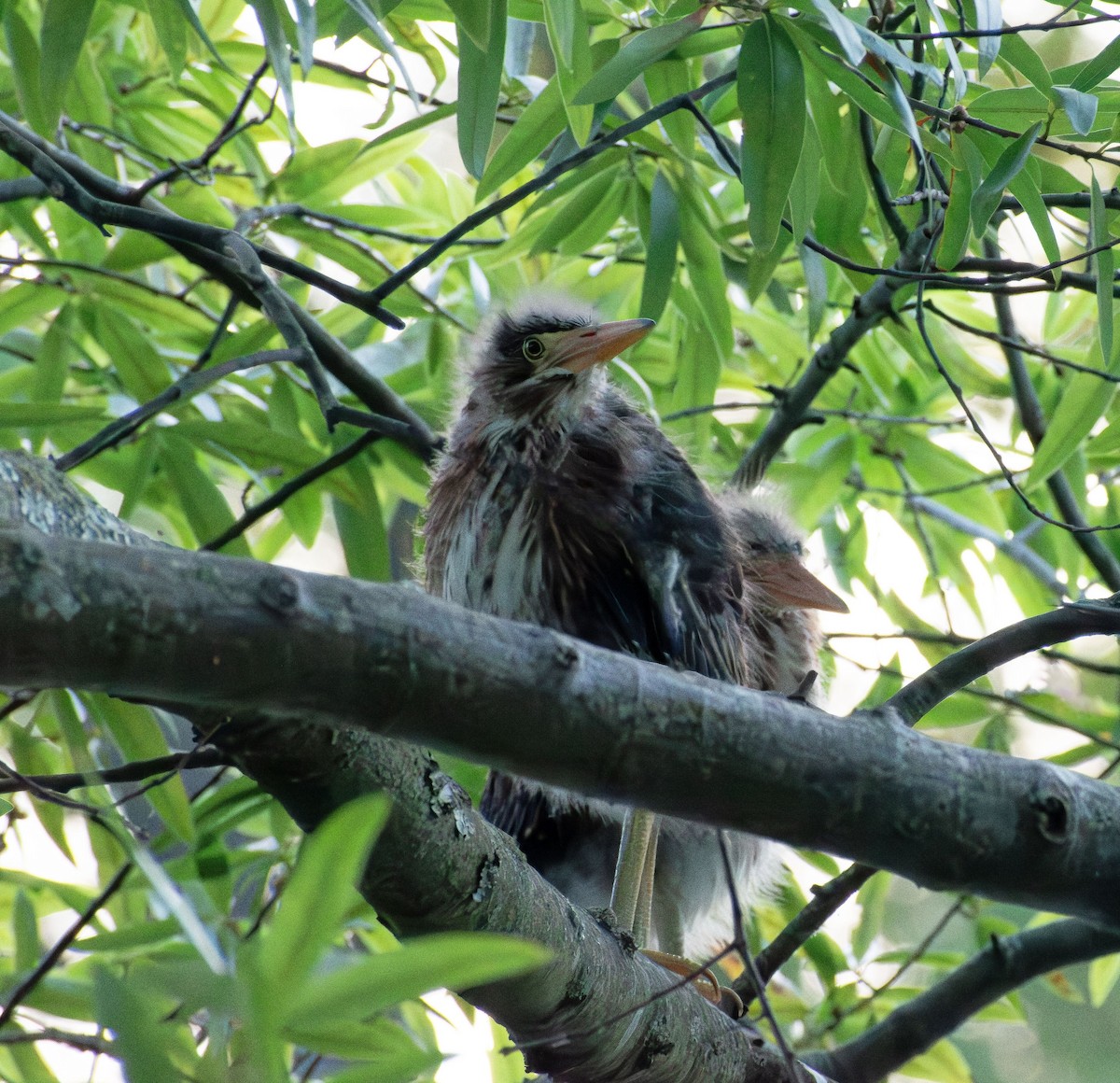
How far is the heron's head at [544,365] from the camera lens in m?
1.60

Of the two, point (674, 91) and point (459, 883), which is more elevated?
point (674, 91)

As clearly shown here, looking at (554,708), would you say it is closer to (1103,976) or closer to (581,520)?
(581,520)

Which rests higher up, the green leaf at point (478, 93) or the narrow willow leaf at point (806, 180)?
the narrow willow leaf at point (806, 180)

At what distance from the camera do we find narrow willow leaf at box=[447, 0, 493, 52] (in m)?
0.94

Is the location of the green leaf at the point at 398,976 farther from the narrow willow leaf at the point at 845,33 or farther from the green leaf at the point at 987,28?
the green leaf at the point at 987,28

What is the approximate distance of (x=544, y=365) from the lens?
5.48ft

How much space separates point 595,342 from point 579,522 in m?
0.25

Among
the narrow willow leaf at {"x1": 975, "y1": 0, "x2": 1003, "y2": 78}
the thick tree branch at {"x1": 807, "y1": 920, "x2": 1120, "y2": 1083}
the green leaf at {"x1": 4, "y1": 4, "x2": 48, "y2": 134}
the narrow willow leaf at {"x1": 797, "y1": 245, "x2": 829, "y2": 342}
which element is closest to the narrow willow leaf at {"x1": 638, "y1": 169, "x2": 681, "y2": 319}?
the narrow willow leaf at {"x1": 797, "y1": 245, "x2": 829, "y2": 342}

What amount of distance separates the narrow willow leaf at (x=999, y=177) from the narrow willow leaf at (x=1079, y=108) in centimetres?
4

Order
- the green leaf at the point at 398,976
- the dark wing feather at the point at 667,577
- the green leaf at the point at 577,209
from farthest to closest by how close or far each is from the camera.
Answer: the green leaf at the point at 577,209, the dark wing feather at the point at 667,577, the green leaf at the point at 398,976

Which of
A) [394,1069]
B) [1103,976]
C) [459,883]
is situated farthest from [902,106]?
[1103,976]

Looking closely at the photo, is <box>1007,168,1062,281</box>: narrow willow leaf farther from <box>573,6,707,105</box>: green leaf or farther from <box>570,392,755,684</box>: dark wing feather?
<box>570,392,755,684</box>: dark wing feather

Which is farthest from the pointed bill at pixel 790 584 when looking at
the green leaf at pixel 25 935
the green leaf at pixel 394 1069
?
the green leaf at pixel 394 1069

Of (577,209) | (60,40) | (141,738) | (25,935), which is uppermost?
(577,209)
